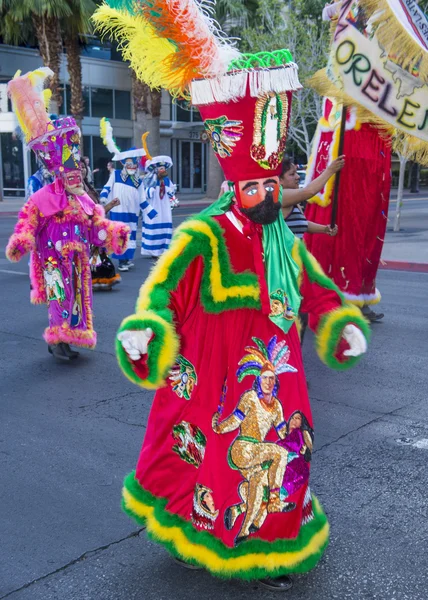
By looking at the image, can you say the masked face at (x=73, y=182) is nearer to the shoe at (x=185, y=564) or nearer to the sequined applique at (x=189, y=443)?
the sequined applique at (x=189, y=443)

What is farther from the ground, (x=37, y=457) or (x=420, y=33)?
(x=420, y=33)

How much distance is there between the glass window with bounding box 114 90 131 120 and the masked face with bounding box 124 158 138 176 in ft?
69.1

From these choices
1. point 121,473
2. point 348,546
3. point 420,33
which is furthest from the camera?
point 420,33

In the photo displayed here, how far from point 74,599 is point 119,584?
0.63 ft

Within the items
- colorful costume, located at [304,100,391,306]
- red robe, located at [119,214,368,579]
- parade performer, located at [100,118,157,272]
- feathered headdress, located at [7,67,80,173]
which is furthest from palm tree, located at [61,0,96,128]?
red robe, located at [119,214,368,579]

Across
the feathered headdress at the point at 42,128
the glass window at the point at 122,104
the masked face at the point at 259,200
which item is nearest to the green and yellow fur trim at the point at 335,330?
the masked face at the point at 259,200

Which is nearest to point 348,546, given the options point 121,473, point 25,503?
point 121,473

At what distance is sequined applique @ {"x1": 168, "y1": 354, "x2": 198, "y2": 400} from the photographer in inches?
111

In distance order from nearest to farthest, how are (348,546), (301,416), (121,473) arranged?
(301,416) < (348,546) < (121,473)

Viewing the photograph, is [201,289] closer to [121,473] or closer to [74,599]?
[74,599]

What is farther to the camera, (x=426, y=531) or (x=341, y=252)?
(x=341, y=252)

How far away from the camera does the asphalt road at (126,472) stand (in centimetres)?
289

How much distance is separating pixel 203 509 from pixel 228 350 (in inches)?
24.0

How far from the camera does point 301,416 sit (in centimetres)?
277
